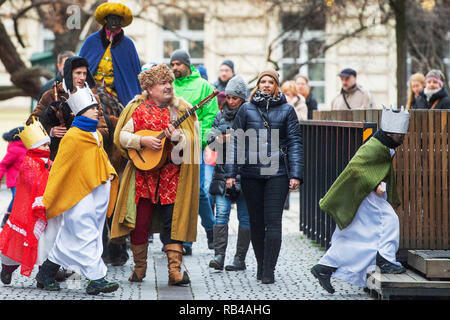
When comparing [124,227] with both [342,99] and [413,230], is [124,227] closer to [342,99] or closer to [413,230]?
[413,230]

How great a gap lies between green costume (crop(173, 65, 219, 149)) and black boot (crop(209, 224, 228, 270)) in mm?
1078

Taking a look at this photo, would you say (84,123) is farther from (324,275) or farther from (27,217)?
(324,275)

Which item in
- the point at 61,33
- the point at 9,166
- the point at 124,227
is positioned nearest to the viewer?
the point at 124,227

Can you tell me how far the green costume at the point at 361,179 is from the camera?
7766 mm

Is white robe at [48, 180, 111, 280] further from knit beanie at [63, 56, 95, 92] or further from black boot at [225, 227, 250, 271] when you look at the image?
black boot at [225, 227, 250, 271]

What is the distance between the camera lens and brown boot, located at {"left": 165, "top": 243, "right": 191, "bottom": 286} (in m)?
8.29

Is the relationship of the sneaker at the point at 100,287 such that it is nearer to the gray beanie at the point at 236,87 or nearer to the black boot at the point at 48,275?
the black boot at the point at 48,275

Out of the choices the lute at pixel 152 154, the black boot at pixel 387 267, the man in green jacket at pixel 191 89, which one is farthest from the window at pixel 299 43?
the black boot at pixel 387 267

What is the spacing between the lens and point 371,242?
780 cm

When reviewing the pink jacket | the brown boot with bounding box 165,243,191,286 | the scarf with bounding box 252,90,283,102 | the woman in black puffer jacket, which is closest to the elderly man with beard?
the brown boot with bounding box 165,243,191,286

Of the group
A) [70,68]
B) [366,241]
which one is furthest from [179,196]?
[366,241]

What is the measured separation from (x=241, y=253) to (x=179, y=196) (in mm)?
1235

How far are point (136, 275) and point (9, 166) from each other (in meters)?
3.93
